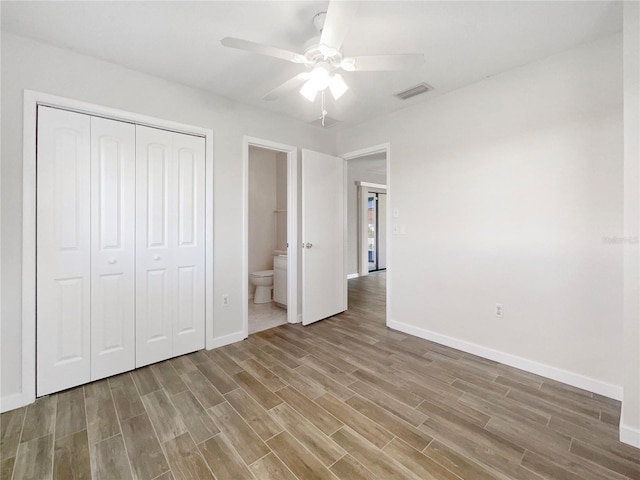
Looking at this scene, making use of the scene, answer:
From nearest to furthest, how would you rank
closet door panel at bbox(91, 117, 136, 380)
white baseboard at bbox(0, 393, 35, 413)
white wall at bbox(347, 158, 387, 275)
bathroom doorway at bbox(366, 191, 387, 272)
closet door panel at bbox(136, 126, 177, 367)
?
white baseboard at bbox(0, 393, 35, 413) → closet door panel at bbox(91, 117, 136, 380) → closet door panel at bbox(136, 126, 177, 367) → white wall at bbox(347, 158, 387, 275) → bathroom doorway at bbox(366, 191, 387, 272)

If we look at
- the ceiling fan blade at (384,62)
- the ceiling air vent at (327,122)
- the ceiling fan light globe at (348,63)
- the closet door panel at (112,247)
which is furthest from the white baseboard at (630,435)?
the ceiling air vent at (327,122)

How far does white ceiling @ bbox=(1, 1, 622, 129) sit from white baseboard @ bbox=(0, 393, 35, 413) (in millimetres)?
2419

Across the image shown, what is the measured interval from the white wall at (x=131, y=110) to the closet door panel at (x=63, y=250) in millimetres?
110

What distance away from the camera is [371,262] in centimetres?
738

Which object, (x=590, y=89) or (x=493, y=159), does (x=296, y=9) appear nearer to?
(x=493, y=159)

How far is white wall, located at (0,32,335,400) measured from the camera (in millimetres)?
1835

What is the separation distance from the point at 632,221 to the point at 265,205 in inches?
179

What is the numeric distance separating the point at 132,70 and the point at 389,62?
2121mm

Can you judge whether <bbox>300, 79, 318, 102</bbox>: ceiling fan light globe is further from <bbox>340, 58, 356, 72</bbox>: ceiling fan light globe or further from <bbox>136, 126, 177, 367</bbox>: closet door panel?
<bbox>136, 126, 177, 367</bbox>: closet door panel

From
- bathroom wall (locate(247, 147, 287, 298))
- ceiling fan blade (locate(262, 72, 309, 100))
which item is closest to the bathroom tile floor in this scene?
bathroom wall (locate(247, 147, 287, 298))

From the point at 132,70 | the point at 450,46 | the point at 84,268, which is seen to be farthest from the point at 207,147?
the point at 450,46

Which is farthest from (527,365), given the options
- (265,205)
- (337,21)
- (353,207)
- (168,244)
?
(353,207)

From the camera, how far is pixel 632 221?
1517mm

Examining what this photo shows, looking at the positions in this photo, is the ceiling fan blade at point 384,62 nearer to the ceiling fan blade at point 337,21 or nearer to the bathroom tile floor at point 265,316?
the ceiling fan blade at point 337,21
